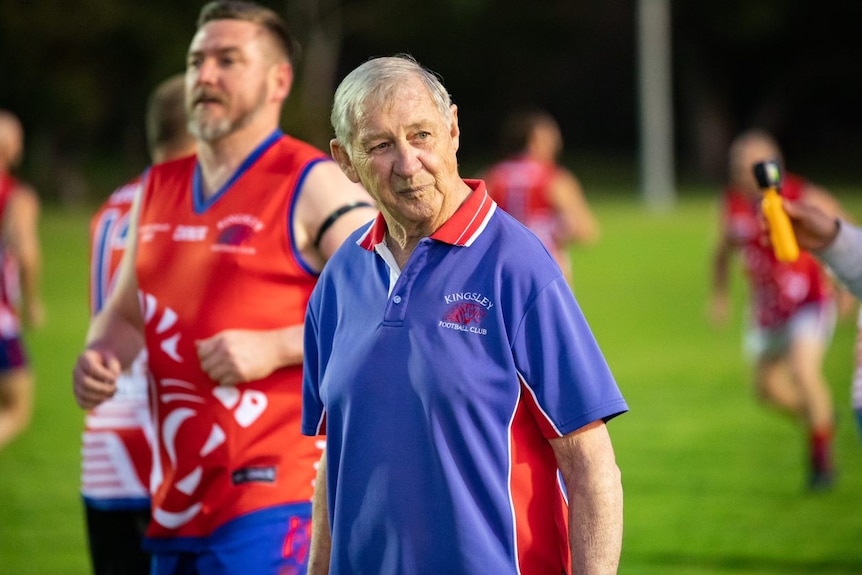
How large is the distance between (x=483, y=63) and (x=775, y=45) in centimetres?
1384

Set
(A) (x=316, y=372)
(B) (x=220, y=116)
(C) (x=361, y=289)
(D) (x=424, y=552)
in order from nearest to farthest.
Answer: (D) (x=424, y=552), (C) (x=361, y=289), (A) (x=316, y=372), (B) (x=220, y=116)

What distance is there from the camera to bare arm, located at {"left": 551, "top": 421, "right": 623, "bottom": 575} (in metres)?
2.75

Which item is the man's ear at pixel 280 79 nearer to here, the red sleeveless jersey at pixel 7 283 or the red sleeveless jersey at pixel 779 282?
the red sleeveless jersey at pixel 7 283

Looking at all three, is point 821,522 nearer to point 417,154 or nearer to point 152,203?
point 152,203

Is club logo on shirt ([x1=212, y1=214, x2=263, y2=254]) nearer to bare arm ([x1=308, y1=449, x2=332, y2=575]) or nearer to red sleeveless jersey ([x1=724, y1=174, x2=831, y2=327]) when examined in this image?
bare arm ([x1=308, y1=449, x2=332, y2=575])

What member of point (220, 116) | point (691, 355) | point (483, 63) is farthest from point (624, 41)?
point (220, 116)

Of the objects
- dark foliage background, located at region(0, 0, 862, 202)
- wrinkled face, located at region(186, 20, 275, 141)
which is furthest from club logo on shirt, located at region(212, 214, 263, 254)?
dark foliage background, located at region(0, 0, 862, 202)

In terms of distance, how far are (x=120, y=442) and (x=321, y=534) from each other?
242cm

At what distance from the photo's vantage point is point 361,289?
2.98 metres

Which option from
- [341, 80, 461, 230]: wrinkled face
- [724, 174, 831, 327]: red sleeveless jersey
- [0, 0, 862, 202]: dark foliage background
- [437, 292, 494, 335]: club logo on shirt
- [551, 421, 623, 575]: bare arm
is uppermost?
[0, 0, 862, 202]: dark foliage background

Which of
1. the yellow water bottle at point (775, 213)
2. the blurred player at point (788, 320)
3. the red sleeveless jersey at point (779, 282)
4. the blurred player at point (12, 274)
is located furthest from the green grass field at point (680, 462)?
the yellow water bottle at point (775, 213)

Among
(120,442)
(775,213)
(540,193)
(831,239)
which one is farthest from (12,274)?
(775,213)

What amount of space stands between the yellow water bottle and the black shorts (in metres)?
2.57

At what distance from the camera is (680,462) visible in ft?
33.0
